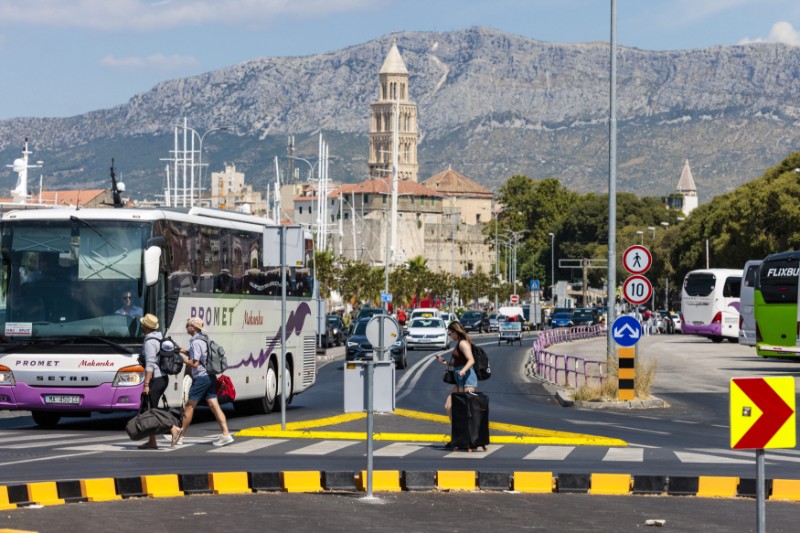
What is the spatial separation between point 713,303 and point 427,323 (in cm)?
1391

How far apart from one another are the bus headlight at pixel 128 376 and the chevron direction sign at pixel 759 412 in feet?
45.7

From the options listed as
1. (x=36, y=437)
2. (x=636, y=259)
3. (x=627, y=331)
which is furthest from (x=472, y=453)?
(x=636, y=259)

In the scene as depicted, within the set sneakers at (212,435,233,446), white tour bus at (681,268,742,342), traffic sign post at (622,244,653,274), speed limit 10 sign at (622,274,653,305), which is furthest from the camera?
white tour bus at (681,268,742,342)

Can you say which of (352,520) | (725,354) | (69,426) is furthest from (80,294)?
(725,354)

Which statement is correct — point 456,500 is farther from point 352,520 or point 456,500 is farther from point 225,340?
point 225,340

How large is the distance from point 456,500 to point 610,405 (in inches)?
646

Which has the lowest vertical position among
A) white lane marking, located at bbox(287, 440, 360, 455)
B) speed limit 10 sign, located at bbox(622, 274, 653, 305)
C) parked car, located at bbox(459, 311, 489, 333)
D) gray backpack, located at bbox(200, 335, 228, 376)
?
parked car, located at bbox(459, 311, 489, 333)

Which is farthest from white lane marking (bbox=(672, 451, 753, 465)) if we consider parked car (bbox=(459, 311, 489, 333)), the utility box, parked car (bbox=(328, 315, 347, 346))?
parked car (bbox=(459, 311, 489, 333))

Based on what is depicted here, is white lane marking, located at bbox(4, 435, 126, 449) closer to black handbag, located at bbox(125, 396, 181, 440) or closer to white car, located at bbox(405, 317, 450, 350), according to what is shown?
black handbag, located at bbox(125, 396, 181, 440)

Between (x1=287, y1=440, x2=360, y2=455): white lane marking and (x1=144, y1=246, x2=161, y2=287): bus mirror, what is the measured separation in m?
3.52

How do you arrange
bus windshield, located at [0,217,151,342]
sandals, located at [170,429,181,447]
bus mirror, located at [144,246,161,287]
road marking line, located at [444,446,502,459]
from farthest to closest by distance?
bus windshield, located at [0,217,151,342] → bus mirror, located at [144,246,161,287] → sandals, located at [170,429,181,447] → road marking line, located at [444,446,502,459]

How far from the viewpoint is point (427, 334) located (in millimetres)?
68375

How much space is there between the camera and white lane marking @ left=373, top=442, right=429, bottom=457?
1981cm

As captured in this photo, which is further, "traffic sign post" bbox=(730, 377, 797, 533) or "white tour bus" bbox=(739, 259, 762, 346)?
"white tour bus" bbox=(739, 259, 762, 346)
